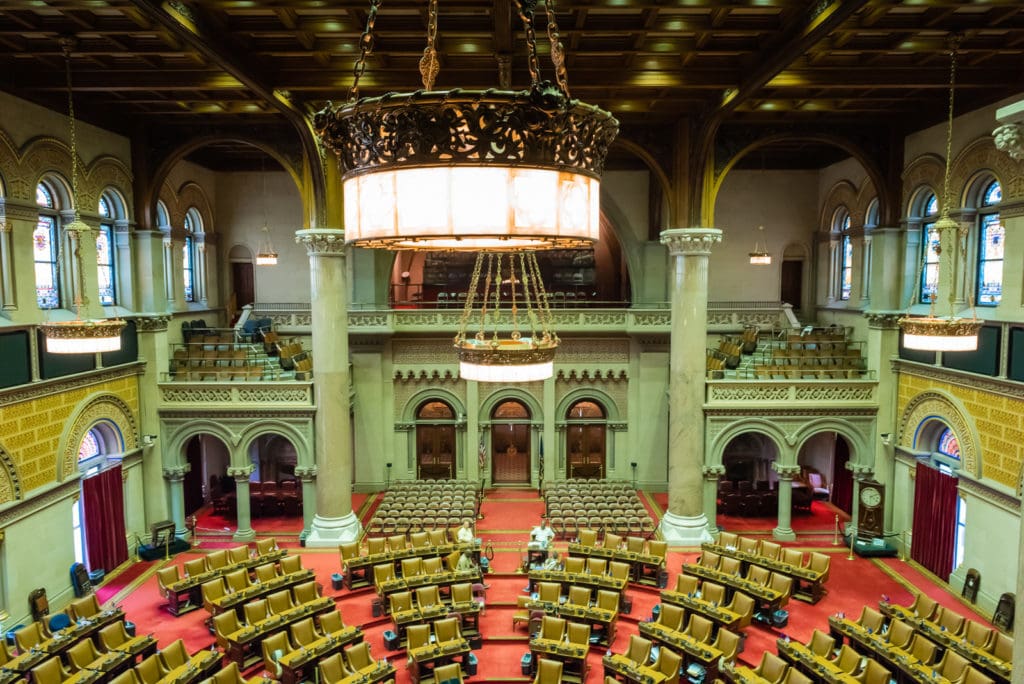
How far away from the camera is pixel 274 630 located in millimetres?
10844

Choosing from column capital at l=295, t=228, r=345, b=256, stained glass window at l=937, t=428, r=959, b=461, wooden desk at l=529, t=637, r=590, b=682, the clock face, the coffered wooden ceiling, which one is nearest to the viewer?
the coffered wooden ceiling

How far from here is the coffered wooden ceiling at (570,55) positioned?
9.88 m

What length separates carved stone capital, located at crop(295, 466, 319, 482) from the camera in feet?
52.8

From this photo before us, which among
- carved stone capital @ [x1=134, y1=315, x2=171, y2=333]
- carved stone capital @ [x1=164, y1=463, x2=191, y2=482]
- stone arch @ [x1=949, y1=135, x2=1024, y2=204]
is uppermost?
stone arch @ [x1=949, y1=135, x2=1024, y2=204]

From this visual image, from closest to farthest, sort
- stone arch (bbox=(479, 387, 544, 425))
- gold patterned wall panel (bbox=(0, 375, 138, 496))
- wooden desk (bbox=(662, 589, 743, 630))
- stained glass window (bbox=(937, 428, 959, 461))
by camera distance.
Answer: wooden desk (bbox=(662, 589, 743, 630)), gold patterned wall panel (bbox=(0, 375, 138, 496)), stained glass window (bbox=(937, 428, 959, 461)), stone arch (bbox=(479, 387, 544, 425))

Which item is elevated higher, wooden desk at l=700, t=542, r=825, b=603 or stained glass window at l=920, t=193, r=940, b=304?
stained glass window at l=920, t=193, r=940, b=304

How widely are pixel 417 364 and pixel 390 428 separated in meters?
2.06

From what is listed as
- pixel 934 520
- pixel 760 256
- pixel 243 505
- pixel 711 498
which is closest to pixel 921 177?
pixel 760 256

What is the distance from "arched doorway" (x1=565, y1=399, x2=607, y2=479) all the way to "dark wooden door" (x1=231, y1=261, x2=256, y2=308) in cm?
1073

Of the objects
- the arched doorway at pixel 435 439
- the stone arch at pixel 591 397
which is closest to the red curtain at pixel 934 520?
the stone arch at pixel 591 397

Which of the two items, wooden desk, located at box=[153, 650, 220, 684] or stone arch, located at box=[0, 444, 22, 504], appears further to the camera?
stone arch, located at box=[0, 444, 22, 504]

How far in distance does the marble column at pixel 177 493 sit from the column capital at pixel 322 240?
6271mm

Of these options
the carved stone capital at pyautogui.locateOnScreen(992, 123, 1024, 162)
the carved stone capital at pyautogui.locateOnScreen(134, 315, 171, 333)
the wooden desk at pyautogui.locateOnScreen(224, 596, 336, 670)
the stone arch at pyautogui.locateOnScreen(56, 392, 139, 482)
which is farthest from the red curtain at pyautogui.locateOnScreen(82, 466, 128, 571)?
the carved stone capital at pyautogui.locateOnScreen(992, 123, 1024, 162)

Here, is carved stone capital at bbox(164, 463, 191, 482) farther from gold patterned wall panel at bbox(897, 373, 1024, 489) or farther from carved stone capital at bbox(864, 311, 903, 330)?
gold patterned wall panel at bbox(897, 373, 1024, 489)
